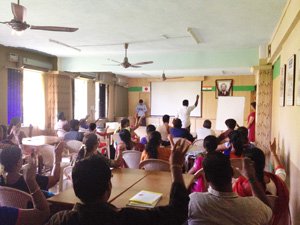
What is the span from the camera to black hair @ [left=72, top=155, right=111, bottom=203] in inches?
47.0

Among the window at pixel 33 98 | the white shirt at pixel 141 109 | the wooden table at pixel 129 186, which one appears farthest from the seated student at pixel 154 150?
the white shirt at pixel 141 109

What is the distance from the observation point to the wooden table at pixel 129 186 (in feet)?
6.64

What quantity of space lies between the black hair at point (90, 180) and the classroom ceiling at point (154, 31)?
9.15 feet

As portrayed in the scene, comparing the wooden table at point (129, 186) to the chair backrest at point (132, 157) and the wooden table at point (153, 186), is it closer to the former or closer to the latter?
the wooden table at point (153, 186)

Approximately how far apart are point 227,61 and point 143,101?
6635 mm

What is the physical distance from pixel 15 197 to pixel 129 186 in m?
0.86

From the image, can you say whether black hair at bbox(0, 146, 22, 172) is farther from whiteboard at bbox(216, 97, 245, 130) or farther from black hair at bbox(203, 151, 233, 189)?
whiteboard at bbox(216, 97, 245, 130)

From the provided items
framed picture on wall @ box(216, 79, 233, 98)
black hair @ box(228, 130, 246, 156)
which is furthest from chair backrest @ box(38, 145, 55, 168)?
framed picture on wall @ box(216, 79, 233, 98)

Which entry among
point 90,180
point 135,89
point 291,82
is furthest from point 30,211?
point 135,89

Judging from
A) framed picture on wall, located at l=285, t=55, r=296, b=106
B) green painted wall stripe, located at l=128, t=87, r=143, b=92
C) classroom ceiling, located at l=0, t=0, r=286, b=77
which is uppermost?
classroom ceiling, located at l=0, t=0, r=286, b=77

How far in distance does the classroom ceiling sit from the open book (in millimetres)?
2427

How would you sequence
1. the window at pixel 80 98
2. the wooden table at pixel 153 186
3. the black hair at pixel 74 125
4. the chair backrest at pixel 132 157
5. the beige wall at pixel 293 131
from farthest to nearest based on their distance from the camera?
the window at pixel 80 98 → the black hair at pixel 74 125 → the chair backrest at pixel 132 157 → the beige wall at pixel 293 131 → the wooden table at pixel 153 186

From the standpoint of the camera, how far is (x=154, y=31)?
4977 millimetres

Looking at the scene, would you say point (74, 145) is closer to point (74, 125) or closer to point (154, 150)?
point (74, 125)
